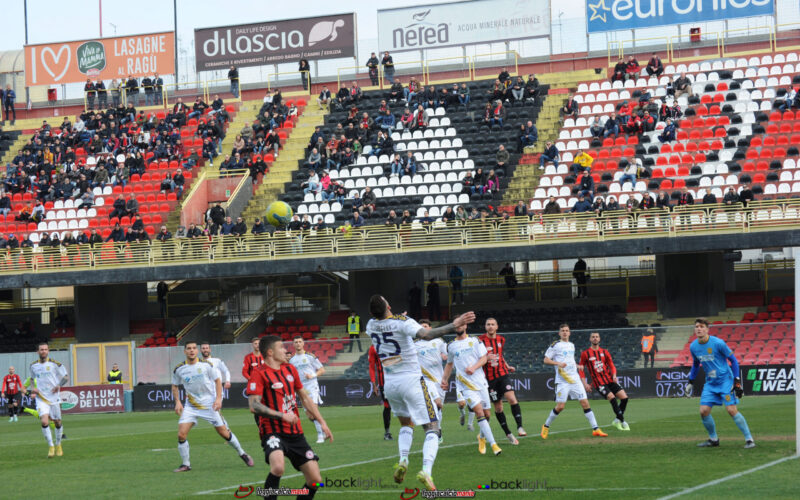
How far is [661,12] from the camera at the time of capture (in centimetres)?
5131

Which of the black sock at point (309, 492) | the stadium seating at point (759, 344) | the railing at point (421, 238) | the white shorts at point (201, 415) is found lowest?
the stadium seating at point (759, 344)

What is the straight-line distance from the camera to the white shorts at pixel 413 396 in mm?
13469

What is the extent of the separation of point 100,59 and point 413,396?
168 ft

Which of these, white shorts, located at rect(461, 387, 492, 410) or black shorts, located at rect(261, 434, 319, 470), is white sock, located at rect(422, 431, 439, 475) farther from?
white shorts, located at rect(461, 387, 492, 410)

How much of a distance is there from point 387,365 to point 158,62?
→ 48808 mm

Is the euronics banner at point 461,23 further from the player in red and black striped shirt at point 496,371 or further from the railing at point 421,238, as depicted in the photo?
the player in red and black striped shirt at point 496,371

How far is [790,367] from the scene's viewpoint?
32281 millimetres

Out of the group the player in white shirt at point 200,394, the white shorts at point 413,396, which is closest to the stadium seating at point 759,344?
the player in white shirt at point 200,394

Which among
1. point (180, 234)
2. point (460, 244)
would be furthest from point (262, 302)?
point (460, 244)

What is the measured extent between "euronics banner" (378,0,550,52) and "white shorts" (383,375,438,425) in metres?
42.2

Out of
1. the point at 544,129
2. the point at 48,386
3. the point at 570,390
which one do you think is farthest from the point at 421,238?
the point at 48,386

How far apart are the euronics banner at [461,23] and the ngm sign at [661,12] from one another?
2664 mm

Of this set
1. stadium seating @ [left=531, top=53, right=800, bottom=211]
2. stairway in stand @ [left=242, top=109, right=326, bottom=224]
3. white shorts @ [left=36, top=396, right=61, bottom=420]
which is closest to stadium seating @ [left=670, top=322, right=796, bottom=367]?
stadium seating @ [left=531, top=53, right=800, bottom=211]

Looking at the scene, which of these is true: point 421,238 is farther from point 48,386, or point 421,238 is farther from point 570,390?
point 48,386
